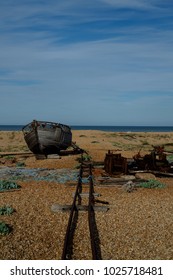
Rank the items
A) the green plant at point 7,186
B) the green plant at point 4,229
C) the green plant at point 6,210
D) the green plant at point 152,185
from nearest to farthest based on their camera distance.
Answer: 1. the green plant at point 4,229
2. the green plant at point 6,210
3. the green plant at point 7,186
4. the green plant at point 152,185

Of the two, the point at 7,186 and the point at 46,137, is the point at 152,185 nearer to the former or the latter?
the point at 7,186

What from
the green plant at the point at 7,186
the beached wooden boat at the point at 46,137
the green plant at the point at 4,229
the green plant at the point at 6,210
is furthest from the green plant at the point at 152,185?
the beached wooden boat at the point at 46,137

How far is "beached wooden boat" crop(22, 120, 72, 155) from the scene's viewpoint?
2995 centimetres

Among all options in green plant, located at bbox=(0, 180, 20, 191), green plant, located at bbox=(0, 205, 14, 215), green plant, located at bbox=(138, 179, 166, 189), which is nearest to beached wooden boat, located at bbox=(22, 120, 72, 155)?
green plant, located at bbox=(0, 180, 20, 191)

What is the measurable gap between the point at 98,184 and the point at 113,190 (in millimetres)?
1205

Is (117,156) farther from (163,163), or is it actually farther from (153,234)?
(153,234)

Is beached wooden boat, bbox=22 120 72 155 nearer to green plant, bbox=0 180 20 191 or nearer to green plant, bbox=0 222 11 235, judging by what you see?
green plant, bbox=0 180 20 191

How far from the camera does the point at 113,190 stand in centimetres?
1517

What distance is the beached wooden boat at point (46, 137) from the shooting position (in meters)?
30.0

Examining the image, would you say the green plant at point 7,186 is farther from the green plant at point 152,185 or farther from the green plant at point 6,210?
the green plant at point 152,185

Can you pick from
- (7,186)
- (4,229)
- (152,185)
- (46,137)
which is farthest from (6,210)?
(46,137)

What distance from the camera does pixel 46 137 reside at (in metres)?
30.0

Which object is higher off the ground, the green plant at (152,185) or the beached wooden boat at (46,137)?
the beached wooden boat at (46,137)
